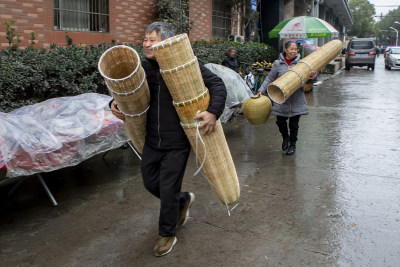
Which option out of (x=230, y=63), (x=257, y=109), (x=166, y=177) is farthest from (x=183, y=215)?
(x=230, y=63)

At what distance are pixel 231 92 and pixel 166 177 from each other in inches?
163

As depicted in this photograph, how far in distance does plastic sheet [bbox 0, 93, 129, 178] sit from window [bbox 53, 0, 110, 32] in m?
2.95

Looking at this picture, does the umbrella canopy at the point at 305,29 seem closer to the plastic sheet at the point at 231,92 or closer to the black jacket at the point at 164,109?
the plastic sheet at the point at 231,92

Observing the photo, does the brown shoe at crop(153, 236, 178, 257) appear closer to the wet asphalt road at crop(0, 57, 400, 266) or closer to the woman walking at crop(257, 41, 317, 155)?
the wet asphalt road at crop(0, 57, 400, 266)

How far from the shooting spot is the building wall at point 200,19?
37.1ft

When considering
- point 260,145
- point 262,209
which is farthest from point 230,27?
point 262,209

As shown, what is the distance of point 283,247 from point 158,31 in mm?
1974

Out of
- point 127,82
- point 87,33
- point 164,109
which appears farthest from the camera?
point 87,33

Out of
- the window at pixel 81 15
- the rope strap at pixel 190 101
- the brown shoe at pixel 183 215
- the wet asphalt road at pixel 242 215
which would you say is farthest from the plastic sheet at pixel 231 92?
the rope strap at pixel 190 101

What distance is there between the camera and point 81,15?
309 inches

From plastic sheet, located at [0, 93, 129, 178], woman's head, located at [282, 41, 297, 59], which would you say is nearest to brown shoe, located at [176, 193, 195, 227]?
plastic sheet, located at [0, 93, 129, 178]

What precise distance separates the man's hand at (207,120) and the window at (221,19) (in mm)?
10508

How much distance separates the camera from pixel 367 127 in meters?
8.04

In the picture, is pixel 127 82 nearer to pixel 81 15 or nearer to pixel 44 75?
pixel 44 75
